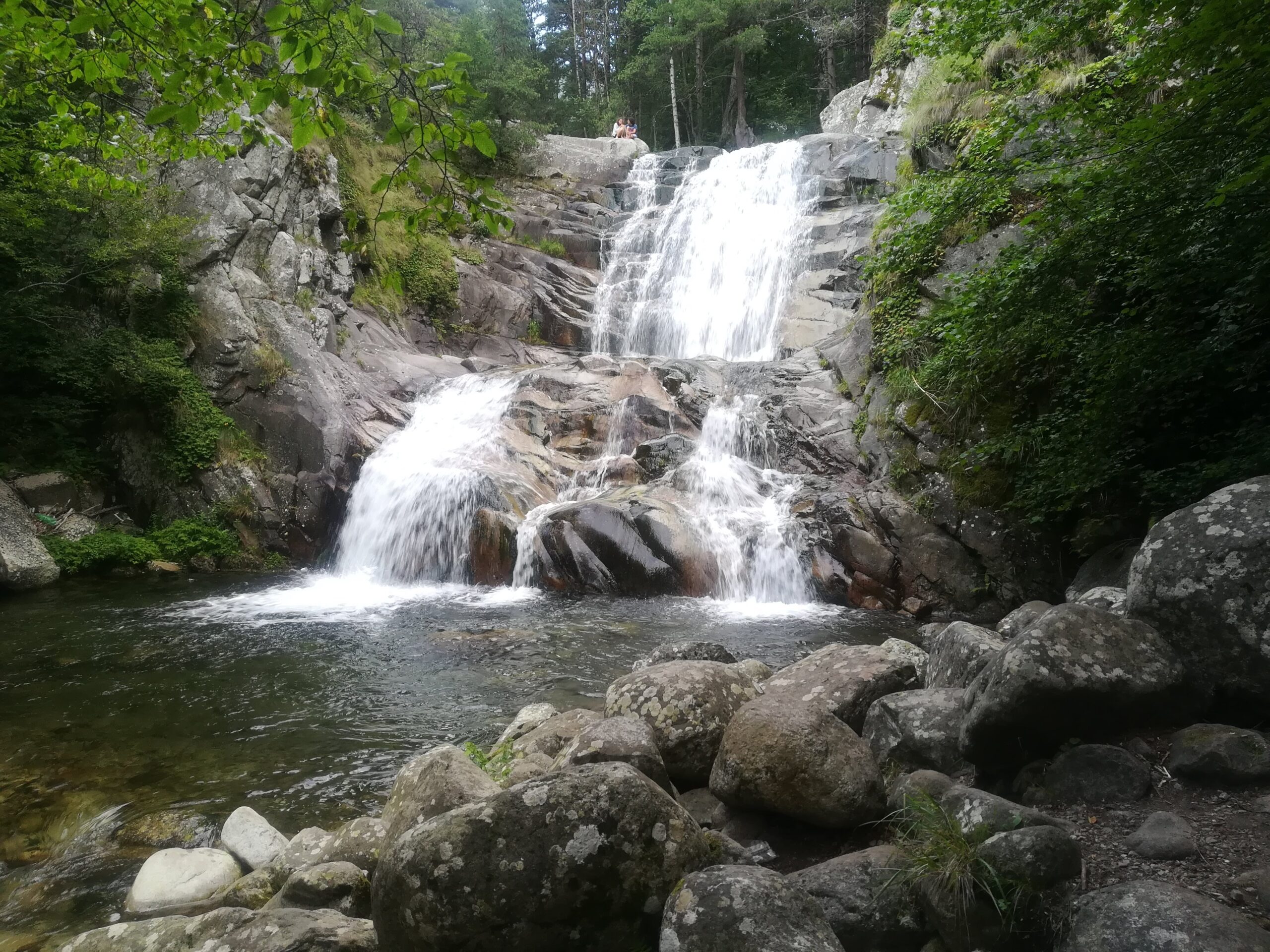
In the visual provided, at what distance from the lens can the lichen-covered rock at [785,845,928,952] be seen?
8.12ft

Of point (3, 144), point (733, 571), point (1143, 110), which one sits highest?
point (3, 144)

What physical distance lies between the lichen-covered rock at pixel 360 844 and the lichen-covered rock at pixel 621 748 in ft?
3.57

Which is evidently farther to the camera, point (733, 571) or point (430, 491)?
point (430, 491)

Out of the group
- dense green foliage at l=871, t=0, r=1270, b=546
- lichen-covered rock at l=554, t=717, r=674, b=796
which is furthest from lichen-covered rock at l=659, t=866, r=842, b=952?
dense green foliage at l=871, t=0, r=1270, b=546

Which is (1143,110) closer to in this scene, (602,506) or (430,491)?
(602,506)

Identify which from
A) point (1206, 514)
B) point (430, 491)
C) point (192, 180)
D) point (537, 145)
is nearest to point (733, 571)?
point (430, 491)

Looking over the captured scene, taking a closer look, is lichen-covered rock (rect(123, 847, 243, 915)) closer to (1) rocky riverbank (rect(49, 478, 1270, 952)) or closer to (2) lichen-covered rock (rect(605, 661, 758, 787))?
(1) rocky riverbank (rect(49, 478, 1270, 952))

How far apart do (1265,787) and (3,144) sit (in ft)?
52.2

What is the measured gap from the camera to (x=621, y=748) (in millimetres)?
3549

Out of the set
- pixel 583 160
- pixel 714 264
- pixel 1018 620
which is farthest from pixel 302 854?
pixel 583 160

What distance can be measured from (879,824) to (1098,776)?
0.97m

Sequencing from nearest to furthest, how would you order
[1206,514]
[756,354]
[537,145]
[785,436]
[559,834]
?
[559,834], [1206,514], [785,436], [756,354], [537,145]

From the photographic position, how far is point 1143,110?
5.67 m

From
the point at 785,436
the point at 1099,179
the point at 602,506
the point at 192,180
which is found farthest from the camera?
the point at 192,180
